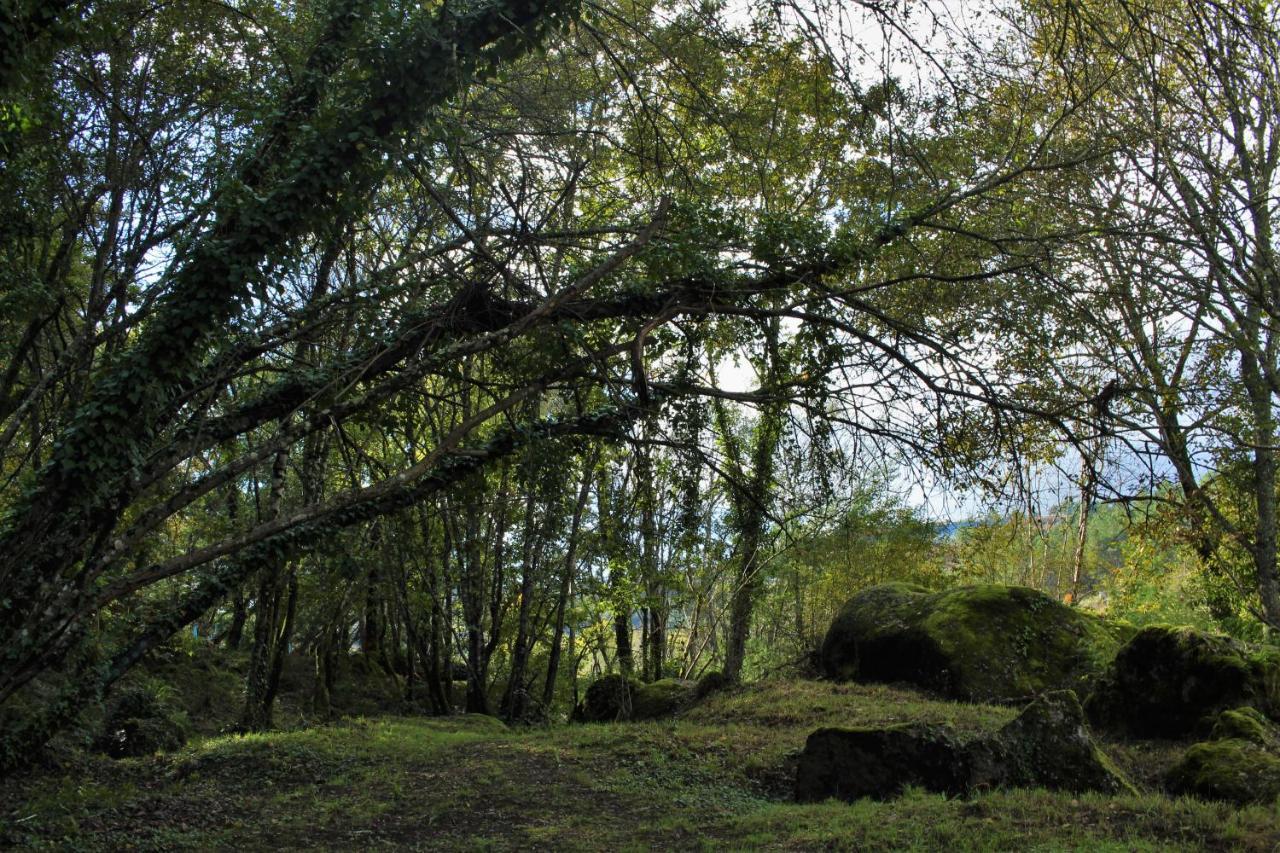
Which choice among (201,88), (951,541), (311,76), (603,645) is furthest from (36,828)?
(951,541)

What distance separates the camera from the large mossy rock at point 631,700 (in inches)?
478

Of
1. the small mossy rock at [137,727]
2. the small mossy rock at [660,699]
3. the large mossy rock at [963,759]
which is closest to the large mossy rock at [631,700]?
the small mossy rock at [660,699]

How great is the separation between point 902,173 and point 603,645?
1204cm

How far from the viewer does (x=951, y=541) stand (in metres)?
17.1

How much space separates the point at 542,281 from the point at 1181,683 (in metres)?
7.41

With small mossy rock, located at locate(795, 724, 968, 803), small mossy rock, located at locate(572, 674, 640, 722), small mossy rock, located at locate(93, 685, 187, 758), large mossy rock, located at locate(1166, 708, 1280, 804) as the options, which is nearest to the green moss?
large mossy rock, located at locate(1166, 708, 1280, 804)

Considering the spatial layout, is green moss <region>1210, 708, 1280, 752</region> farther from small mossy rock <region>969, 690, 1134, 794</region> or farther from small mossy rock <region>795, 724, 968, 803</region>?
small mossy rock <region>795, 724, 968, 803</region>

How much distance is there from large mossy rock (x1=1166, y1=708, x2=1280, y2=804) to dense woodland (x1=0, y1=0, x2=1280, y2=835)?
6.02ft

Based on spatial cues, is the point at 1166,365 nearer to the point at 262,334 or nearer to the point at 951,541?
the point at 951,541

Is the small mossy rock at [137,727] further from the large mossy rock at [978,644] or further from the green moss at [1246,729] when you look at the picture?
the green moss at [1246,729]

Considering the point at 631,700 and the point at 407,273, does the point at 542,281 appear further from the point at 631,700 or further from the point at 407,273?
the point at 631,700

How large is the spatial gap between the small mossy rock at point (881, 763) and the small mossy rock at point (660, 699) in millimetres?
4876

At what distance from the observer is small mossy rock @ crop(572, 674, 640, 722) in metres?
12.7

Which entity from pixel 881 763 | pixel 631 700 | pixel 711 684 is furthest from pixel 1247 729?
pixel 631 700
